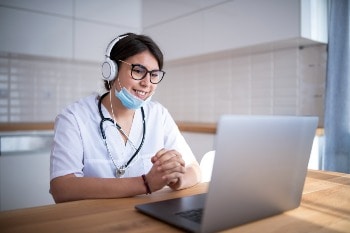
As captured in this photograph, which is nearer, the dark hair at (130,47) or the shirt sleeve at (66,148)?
the shirt sleeve at (66,148)

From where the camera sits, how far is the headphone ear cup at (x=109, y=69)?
1.39m

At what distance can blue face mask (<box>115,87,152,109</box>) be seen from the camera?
54.8 inches

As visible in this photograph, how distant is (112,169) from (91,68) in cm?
264

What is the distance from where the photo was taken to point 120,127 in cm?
141

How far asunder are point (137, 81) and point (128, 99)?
9 centimetres

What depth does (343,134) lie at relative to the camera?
214 cm

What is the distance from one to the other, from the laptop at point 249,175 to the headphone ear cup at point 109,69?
76cm

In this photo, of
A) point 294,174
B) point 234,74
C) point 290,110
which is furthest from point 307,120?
point 234,74

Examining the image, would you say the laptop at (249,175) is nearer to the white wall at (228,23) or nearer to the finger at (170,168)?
the finger at (170,168)

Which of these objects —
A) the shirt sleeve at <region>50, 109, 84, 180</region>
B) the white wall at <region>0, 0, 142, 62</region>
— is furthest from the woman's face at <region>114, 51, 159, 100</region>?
the white wall at <region>0, 0, 142, 62</region>

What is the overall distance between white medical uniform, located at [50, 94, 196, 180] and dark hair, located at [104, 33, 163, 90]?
0.23 meters

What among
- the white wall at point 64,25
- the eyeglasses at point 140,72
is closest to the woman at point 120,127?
the eyeglasses at point 140,72

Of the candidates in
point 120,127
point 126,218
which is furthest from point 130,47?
point 126,218

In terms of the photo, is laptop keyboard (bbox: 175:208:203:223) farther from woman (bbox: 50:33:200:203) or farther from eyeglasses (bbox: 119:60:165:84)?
eyeglasses (bbox: 119:60:165:84)
